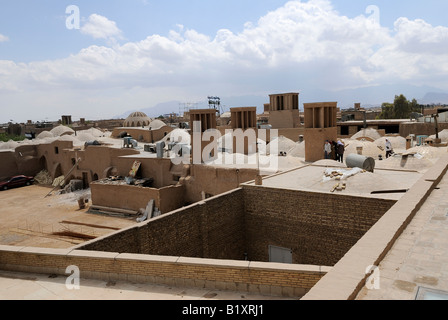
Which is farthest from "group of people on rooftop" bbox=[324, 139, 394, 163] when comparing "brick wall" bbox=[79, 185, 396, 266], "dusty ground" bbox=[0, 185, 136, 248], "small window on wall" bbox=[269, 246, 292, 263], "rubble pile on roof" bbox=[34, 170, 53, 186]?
"rubble pile on roof" bbox=[34, 170, 53, 186]

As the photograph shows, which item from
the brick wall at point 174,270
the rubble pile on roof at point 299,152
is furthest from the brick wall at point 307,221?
the rubble pile on roof at point 299,152

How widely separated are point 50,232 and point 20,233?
182 cm

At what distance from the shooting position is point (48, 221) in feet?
75.8

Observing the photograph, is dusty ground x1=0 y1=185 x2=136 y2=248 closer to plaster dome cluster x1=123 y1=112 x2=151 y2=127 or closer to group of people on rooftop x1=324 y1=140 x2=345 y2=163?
group of people on rooftop x1=324 y1=140 x2=345 y2=163

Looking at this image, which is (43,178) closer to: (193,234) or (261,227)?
(193,234)

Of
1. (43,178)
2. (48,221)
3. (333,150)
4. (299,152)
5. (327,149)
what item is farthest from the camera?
(43,178)

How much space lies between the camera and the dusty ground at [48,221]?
19125mm

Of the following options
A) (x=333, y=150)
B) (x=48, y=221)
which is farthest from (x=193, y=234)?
(x=48, y=221)

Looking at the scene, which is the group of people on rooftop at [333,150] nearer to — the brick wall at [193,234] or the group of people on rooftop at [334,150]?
the group of people on rooftop at [334,150]

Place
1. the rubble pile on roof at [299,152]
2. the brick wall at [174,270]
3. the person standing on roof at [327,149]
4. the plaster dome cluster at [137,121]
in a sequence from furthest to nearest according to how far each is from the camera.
→ the plaster dome cluster at [137,121] → the rubble pile on roof at [299,152] → the person standing on roof at [327,149] → the brick wall at [174,270]

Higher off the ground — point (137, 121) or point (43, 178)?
point (137, 121)

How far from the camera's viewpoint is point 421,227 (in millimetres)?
6410

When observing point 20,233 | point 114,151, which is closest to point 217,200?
point 20,233

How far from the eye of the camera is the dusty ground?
62.7 feet
